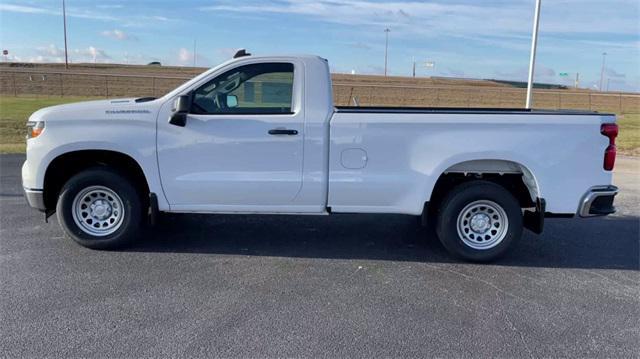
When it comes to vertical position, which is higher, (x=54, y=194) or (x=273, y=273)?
(x=54, y=194)

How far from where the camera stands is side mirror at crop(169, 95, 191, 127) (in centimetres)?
495

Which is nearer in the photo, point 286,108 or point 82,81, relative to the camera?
point 286,108

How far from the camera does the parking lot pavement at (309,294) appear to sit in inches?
141

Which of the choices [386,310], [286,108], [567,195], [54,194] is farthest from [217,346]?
[567,195]

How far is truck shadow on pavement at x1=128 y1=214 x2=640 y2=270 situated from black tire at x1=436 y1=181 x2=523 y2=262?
195 millimetres

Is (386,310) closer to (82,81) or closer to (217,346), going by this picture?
(217,346)

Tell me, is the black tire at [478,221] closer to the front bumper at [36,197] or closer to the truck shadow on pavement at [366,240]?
the truck shadow on pavement at [366,240]

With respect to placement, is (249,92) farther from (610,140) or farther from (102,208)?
(610,140)

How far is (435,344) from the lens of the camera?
360cm

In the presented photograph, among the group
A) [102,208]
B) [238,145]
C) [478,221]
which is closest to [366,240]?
[478,221]

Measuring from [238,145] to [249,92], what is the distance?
576mm

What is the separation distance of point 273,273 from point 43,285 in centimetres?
195

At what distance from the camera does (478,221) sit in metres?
5.34

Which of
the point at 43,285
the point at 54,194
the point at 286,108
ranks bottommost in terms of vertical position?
the point at 43,285
